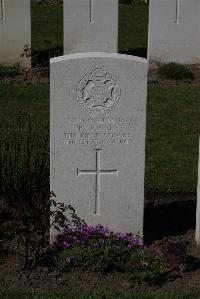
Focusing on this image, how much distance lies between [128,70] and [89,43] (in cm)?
831

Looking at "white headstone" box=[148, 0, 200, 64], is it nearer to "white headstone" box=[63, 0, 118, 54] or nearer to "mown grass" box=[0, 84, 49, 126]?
"white headstone" box=[63, 0, 118, 54]

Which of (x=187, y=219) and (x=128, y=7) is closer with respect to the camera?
(x=187, y=219)

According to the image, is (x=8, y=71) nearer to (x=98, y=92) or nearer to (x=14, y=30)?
(x=14, y=30)

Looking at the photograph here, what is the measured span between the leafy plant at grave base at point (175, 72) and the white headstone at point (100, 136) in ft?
24.3

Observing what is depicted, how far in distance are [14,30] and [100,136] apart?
822 cm

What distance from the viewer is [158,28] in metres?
14.2

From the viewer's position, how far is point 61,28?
1783 centimetres

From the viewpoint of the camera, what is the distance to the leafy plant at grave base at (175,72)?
44.4ft

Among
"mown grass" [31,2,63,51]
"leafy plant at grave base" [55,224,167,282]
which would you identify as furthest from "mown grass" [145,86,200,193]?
"mown grass" [31,2,63,51]

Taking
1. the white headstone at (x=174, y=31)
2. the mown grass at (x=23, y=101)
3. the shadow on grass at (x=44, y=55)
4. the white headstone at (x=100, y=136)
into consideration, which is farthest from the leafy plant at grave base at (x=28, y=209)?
the white headstone at (x=174, y=31)

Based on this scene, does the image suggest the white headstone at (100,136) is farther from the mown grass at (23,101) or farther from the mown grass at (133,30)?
the mown grass at (133,30)

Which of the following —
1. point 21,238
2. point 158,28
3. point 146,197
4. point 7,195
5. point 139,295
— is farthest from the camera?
point 158,28

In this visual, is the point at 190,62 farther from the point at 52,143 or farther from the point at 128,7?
the point at 52,143

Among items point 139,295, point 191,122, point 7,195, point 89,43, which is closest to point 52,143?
point 7,195
